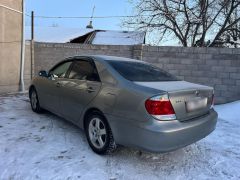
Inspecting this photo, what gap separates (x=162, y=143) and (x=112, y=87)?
1007mm

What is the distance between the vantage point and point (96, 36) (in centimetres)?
1577

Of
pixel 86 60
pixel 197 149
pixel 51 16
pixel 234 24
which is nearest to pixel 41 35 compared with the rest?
pixel 51 16

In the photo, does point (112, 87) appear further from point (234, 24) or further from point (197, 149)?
point (234, 24)

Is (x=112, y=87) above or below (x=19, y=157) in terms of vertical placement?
above

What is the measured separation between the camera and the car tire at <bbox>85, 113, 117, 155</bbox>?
3491mm

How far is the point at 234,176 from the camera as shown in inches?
127

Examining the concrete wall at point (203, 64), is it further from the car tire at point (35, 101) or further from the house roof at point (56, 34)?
the house roof at point (56, 34)

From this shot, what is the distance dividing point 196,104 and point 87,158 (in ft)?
5.38

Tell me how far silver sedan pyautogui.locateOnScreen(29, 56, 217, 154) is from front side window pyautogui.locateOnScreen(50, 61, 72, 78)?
0.21ft

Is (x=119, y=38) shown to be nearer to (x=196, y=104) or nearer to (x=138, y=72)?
(x=138, y=72)

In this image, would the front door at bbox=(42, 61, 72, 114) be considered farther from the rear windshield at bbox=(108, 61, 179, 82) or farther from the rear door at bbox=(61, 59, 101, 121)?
the rear windshield at bbox=(108, 61, 179, 82)

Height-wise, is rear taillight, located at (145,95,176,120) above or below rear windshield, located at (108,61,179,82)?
below

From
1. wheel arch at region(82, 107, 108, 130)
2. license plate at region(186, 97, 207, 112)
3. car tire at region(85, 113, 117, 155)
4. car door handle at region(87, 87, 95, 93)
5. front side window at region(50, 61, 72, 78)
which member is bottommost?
car tire at region(85, 113, 117, 155)

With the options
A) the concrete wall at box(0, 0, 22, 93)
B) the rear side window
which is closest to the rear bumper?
the rear side window
